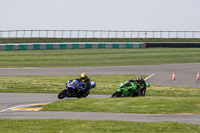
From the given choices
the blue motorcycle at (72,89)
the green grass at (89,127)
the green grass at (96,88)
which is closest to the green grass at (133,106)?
the blue motorcycle at (72,89)

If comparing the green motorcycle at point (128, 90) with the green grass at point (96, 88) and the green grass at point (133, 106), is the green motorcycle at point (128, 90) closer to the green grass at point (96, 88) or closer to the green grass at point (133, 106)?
the green grass at point (133, 106)

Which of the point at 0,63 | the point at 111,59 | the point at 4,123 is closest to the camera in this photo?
the point at 4,123

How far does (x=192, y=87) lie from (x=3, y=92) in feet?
45.0

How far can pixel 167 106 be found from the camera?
17.0 m

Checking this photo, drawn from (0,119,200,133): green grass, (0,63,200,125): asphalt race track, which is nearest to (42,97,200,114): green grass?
(0,63,200,125): asphalt race track

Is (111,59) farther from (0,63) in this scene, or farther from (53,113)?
(53,113)

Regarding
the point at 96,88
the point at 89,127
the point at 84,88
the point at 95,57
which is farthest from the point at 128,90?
the point at 95,57

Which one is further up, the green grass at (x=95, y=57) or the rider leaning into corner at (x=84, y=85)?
the green grass at (x=95, y=57)

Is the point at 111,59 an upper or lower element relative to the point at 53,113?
upper

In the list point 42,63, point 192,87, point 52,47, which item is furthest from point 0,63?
point 192,87

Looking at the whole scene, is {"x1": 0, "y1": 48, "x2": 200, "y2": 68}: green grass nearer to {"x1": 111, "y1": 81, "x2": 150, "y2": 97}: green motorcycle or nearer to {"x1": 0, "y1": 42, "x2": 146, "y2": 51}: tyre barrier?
{"x1": 0, "y1": 42, "x2": 146, "y2": 51}: tyre barrier

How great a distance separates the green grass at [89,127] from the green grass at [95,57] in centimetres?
2619

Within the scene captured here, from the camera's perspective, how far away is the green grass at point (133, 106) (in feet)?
54.0

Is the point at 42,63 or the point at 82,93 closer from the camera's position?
the point at 82,93
